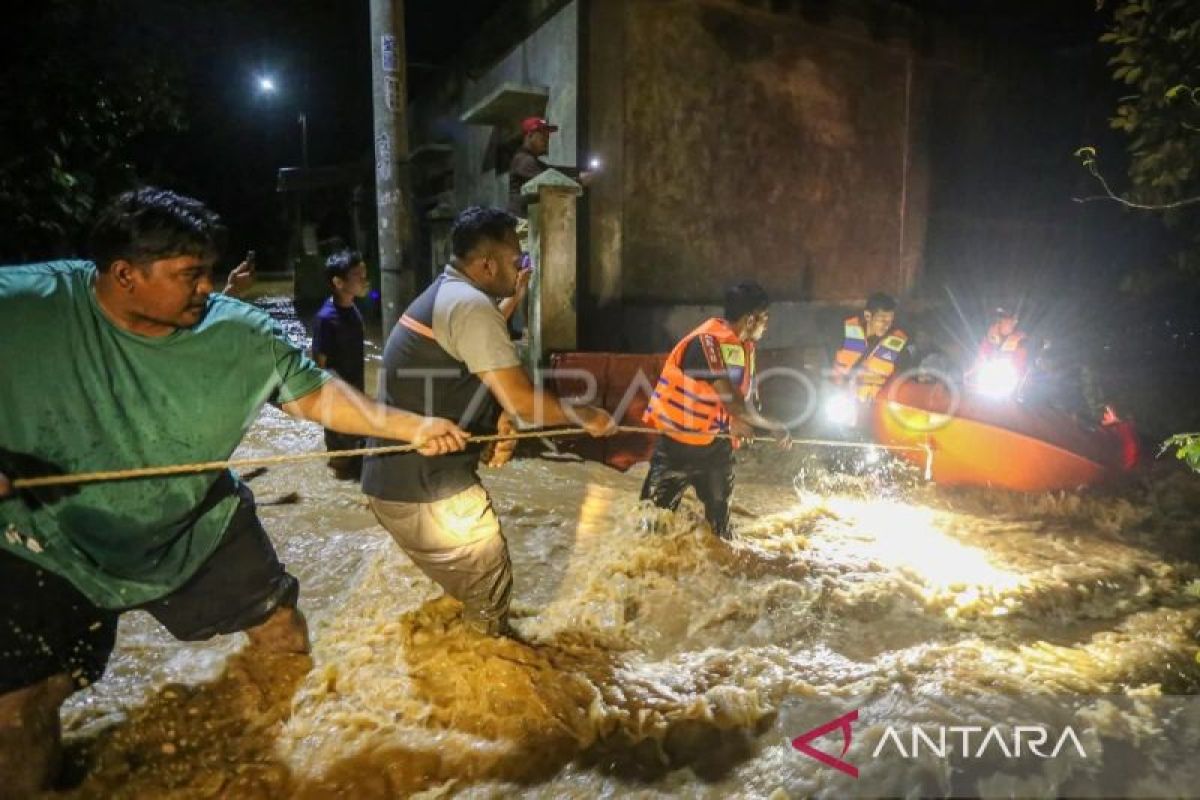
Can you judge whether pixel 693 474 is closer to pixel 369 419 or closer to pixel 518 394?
pixel 518 394

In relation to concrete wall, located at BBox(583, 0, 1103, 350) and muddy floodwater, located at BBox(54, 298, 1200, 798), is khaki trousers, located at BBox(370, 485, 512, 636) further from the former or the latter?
concrete wall, located at BBox(583, 0, 1103, 350)

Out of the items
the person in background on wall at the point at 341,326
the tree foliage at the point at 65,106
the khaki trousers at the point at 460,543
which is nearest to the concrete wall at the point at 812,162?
the person in background on wall at the point at 341,326

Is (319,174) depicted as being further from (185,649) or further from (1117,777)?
(1117,777)

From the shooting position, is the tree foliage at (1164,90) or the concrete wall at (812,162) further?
the concrete wall at (812,162)

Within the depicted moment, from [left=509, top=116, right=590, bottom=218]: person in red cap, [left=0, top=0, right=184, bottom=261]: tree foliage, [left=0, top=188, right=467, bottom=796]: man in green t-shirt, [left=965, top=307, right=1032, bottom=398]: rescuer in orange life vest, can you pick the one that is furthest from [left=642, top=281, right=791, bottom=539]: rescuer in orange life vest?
[left=0, top=0, right=184, bottom=261]: tree foliage

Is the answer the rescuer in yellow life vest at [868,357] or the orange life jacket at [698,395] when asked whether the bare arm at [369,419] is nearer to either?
the orange life jacket at [698,395]

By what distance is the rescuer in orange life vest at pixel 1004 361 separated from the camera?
8078mm

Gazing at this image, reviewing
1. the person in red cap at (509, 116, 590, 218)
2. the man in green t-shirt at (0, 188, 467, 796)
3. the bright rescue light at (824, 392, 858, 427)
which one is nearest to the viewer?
the man in green t-shirt at (0, 188, 467, 796)

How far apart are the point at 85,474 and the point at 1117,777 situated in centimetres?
402

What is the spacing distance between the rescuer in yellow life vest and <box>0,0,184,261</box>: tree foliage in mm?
8780

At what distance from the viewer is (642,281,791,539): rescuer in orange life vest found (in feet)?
16.1

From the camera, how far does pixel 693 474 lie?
519 cm

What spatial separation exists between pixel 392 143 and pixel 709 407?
3.67m

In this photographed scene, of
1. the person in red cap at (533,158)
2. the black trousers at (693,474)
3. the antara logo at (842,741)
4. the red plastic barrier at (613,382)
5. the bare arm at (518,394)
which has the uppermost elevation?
the person in red cap at (533,158)
